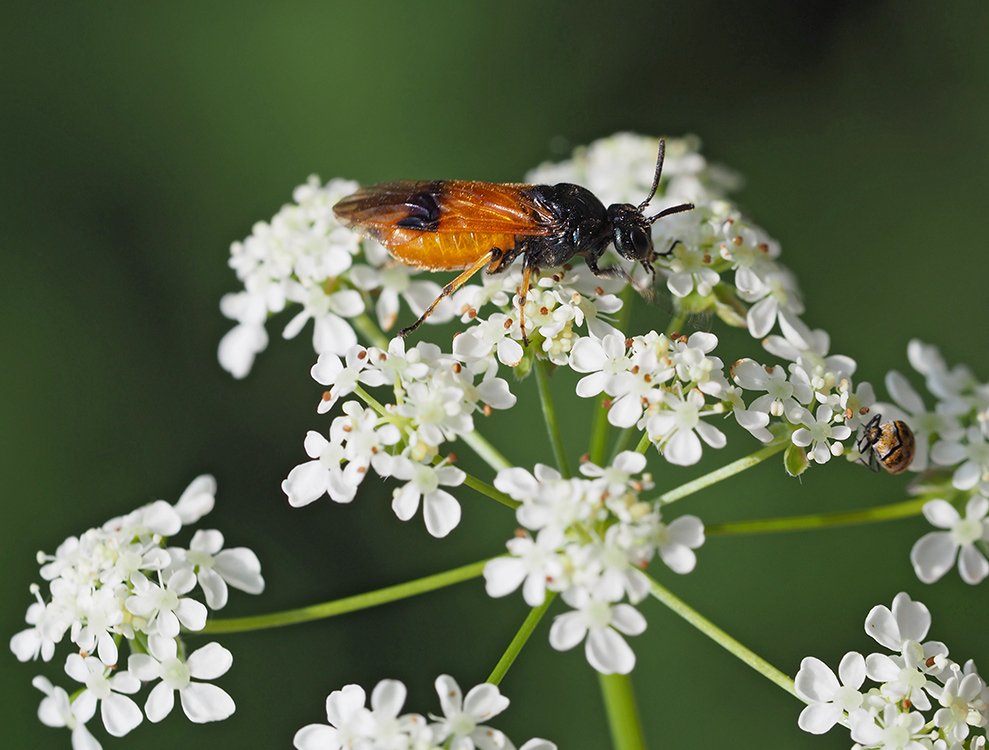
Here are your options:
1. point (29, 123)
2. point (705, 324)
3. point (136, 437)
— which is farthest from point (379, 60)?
point (705, 324)

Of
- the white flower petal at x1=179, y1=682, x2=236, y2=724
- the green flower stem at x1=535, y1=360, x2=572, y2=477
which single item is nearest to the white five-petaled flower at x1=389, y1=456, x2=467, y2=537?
the green flower stem at x1=535, y1=360, x2=572, y2=477

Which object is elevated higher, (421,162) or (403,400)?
(421,162)

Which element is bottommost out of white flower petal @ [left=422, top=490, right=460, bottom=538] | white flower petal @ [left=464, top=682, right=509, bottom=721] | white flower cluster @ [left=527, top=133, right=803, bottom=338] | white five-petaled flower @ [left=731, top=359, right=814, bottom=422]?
white flower petal @ [left=464, top=682, right=509, bottom=721]

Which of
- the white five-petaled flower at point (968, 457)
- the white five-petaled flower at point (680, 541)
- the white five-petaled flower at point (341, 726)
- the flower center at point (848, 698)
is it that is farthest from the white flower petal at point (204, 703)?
the white five-petaled flower at point (968, 457)

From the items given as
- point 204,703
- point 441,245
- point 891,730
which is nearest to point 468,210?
point 441,245

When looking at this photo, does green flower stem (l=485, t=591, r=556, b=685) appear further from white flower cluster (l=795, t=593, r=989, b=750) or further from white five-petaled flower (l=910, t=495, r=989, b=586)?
white five-petaled flower (l=910, t=495, r=989, b=586)

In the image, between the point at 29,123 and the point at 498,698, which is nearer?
the point at 498,698

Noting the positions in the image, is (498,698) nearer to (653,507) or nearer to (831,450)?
(653,507)
